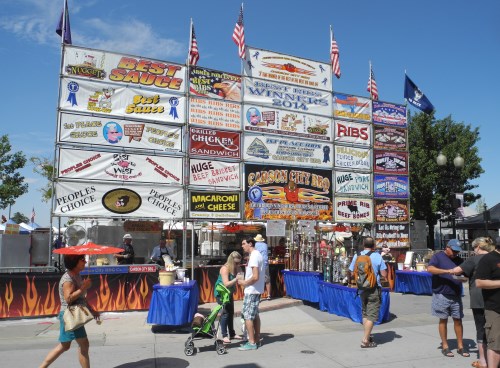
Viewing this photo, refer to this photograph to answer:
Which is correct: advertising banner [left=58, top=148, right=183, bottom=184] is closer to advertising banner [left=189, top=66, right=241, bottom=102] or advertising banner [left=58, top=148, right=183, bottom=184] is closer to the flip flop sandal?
advertising banner [left=189, top=66, right=241, bottom=102]

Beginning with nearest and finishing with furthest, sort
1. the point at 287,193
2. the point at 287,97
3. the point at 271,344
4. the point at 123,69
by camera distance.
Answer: the point at 271,344 < the point at 123,69 < the point at 287,193 < the point at 287,97

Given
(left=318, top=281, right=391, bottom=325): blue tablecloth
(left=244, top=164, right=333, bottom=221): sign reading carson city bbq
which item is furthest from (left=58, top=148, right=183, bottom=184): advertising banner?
(left=318, top=281, right=391, bottom=325): blue tablecloth

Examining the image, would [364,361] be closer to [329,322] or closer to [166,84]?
[329,322]

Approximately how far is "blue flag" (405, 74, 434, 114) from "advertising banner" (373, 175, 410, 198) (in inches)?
125

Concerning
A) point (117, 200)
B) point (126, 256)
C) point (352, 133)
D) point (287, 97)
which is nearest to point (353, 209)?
point (352, 133)

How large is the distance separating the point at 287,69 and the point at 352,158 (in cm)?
400

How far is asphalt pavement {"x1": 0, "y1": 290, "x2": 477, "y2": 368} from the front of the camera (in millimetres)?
6633

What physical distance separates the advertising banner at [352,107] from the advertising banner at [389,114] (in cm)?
35

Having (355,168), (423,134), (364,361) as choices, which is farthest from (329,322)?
(423,134)

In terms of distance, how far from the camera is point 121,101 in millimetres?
12789

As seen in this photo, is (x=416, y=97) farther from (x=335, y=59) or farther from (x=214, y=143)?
(x=214, y=143)

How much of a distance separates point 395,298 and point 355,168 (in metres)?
5.08

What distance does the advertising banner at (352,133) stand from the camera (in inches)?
645

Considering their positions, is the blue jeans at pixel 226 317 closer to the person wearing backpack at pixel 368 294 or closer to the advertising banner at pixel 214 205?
the person wearing backpack at pixel 368 294
